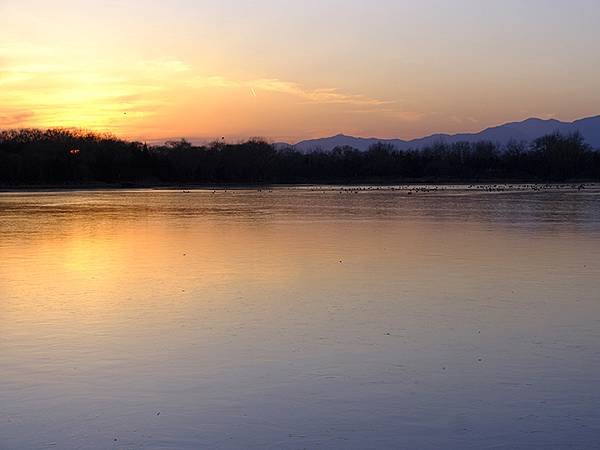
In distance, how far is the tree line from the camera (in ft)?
308

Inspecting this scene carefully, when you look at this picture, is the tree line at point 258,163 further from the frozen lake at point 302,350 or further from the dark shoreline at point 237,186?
the frozen lake at point 302,350

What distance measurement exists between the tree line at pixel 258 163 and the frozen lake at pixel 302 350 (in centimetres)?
8176

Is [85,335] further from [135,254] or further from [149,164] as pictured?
[149,164]

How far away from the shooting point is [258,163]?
4365 inches

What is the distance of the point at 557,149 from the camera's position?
106m

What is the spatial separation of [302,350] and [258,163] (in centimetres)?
10435

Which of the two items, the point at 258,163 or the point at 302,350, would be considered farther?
the point at 258,163

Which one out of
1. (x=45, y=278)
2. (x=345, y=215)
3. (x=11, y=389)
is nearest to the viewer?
(x=11, y=389)

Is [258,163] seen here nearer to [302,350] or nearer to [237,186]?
[237,186]

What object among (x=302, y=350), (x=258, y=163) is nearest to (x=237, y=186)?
(x=258, y=163)

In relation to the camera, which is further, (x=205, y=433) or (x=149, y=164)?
(x=149, y=164)

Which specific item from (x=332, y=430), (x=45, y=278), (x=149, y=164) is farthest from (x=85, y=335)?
(x=149, y=164)

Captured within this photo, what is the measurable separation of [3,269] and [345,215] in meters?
17.0

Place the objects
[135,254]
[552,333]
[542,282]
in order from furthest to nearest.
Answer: [135,254], [542,282], [552,333]
